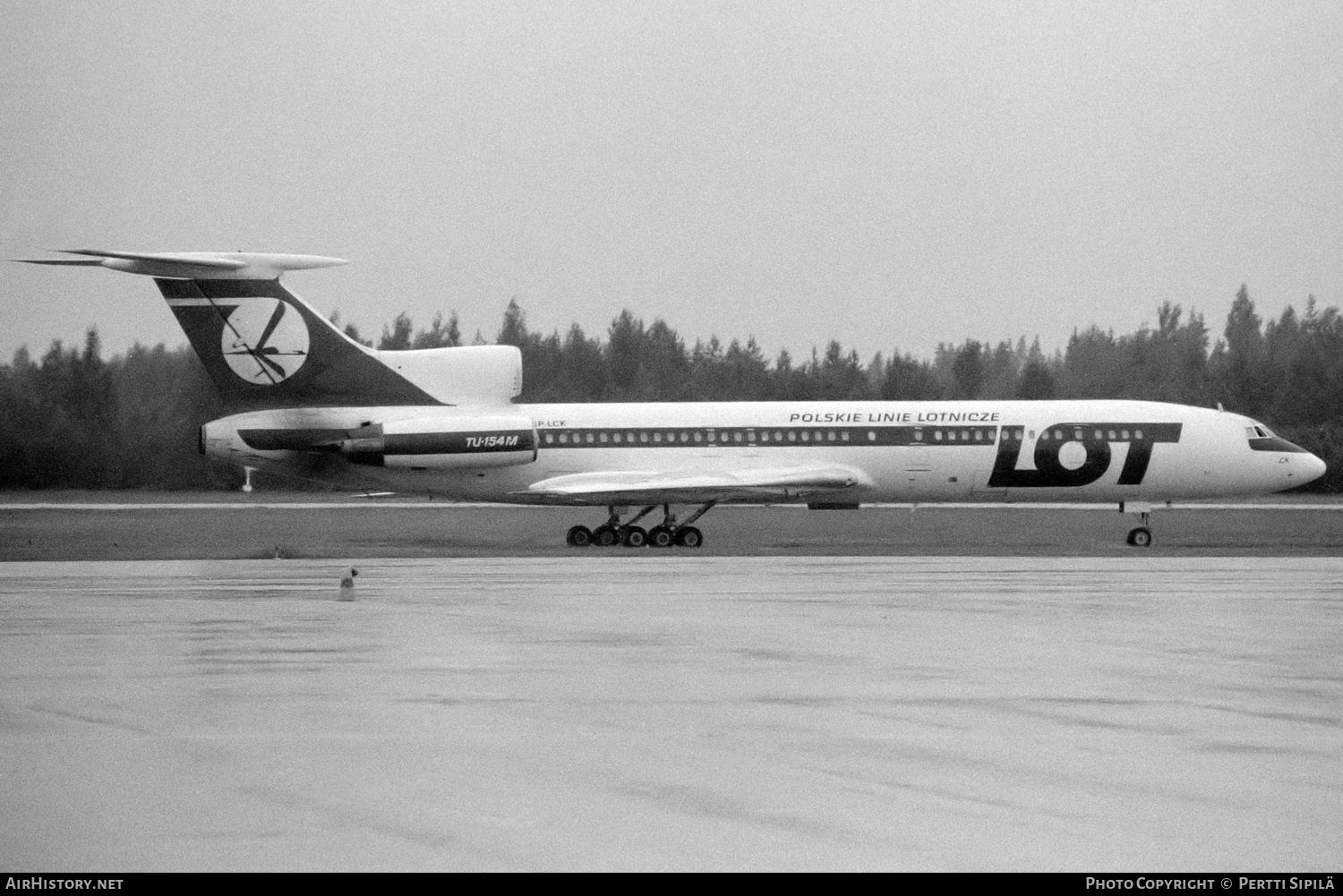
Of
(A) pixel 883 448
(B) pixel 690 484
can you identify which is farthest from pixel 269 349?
(A) pixel 883 448

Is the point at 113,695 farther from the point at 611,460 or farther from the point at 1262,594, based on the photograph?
the point at 611,460

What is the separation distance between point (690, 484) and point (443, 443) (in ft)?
17.4

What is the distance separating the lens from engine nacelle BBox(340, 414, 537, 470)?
Answer: 35.5 m

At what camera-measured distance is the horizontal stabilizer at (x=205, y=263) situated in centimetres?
3291

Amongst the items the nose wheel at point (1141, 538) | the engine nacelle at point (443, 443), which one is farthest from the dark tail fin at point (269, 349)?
the nose wheel at point (1141, 538)

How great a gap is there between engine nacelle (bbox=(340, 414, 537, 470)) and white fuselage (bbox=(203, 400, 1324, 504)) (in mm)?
554

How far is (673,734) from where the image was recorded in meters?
10.8

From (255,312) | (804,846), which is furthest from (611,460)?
(804,846)

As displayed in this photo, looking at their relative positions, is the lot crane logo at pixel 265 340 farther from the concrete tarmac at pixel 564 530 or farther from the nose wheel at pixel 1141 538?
the nose wheel at pixel 1141 538

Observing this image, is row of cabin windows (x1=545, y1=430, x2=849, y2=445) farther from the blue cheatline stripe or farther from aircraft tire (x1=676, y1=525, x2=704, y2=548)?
aircraft tire (x1=676, y1=525, x2=704, y2=548)

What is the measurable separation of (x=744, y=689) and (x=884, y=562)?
16.2m

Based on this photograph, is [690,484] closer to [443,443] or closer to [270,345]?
[443,443]

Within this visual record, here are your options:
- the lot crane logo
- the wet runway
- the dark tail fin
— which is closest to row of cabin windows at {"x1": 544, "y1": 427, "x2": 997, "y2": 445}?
the dark tail fin

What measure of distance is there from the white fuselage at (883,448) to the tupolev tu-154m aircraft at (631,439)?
39mm
